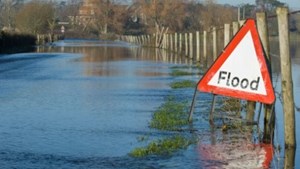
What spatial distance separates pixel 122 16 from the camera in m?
156

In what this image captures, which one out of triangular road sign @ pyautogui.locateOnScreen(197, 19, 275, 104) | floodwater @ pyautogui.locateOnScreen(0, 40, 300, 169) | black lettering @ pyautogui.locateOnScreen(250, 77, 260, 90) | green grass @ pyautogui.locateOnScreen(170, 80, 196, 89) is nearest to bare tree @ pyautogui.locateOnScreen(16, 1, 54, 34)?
green grass @ pyautogui.locateOnScreen(170, 80, 196, 89)

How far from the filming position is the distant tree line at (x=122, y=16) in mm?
96000

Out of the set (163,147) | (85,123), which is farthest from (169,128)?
(163,147)

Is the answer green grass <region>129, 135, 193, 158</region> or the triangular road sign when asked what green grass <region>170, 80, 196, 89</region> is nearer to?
the triangular road sign

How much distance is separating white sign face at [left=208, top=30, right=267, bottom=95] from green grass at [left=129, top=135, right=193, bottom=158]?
116cm

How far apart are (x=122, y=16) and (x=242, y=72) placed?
145 meters

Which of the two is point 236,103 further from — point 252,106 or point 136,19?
point 136,19

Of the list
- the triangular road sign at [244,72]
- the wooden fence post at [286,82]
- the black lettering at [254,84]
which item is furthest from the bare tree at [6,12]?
the wooden fence post at [286,82]

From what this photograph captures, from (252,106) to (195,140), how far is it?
2.41 metres

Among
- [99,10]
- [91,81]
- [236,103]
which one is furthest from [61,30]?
[236,103]

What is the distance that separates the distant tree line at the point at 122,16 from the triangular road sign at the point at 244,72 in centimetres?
5438

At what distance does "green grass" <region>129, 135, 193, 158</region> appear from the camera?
10797 millimetres

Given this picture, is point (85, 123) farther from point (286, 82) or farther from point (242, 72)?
point (286, 82)

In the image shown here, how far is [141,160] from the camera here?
1031cm
